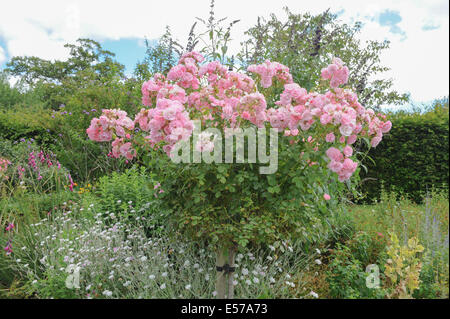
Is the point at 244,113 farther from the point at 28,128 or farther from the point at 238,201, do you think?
the point at 28,128

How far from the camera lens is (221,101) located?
2311 millimetres

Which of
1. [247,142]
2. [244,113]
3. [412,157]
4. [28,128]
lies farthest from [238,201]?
[28,128]

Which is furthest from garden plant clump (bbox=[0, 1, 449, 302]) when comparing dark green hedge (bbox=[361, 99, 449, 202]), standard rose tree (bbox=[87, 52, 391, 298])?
dark green hedge (bbox=[361, 99, 449, 202])

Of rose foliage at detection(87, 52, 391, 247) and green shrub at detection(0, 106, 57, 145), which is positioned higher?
green shrub at detection(0, 106, 57, 145)

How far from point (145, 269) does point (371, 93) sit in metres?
8.69

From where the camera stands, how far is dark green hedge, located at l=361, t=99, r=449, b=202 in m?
5.19

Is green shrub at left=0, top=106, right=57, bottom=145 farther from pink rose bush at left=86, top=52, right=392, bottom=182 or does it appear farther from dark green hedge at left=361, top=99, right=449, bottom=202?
dark green hedge at left=361, top=99, right=449, bottom=202

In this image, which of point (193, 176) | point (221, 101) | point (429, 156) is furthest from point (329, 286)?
point (429, 156)

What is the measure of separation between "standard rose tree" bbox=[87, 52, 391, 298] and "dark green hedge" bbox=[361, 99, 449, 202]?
300 cm

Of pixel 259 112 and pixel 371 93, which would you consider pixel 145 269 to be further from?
pixel 371 93

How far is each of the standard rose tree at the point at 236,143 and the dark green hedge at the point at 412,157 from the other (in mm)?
2999

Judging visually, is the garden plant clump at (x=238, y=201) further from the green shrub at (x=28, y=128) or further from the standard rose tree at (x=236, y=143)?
the green shrub at (x=28, y=128)

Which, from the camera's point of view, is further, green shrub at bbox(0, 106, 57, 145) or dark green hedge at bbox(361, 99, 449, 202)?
green shrub at bbox(0, 106, 57, 145)

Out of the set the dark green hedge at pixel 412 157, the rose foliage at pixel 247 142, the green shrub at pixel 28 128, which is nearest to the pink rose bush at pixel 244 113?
the rose foliage at pixel 247 142
